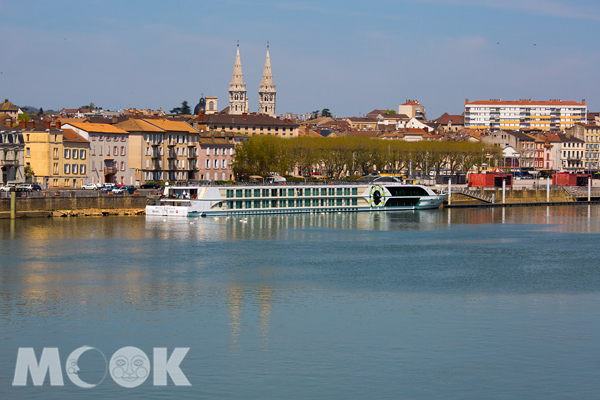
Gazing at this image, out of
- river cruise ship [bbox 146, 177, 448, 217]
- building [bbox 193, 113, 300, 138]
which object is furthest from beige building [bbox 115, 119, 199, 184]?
building [bbox 193, 113, 300, 138]

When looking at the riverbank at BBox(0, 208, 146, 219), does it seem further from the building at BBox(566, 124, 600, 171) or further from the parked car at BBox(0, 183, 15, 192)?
the building at BBox(566, 124, 600, 171)

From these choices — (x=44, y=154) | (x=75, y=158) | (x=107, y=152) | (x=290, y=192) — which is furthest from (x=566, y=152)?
(x=44, y=154)

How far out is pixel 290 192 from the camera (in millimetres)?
87000

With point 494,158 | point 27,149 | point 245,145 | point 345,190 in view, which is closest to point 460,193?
point 345,190

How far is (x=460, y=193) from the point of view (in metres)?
105

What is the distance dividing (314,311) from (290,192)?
53.0 meters

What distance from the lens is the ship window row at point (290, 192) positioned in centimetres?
8312

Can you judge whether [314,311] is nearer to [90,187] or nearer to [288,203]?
[288,203]

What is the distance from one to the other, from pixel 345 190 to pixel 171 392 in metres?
68.4

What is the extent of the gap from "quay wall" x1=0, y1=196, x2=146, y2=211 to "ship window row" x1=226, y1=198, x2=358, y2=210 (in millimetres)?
9241

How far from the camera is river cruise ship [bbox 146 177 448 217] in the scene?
262ft

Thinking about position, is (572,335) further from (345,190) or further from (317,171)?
(317,171)

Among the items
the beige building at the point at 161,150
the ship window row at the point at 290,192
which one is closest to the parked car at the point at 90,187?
the beige building at the point at 161,150

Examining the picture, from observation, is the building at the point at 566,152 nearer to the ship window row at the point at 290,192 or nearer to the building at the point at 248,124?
the building at the point at 248,124
